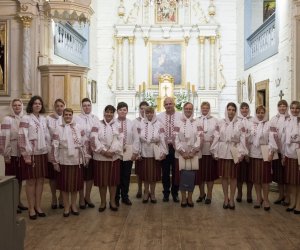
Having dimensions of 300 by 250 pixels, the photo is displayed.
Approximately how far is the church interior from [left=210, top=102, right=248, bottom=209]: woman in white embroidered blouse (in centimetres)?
44

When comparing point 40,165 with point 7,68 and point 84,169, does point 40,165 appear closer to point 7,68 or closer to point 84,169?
point 84,169

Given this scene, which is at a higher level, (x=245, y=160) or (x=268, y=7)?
(x=268, y=7)

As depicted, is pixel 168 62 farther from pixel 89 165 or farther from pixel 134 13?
pixel 89 165

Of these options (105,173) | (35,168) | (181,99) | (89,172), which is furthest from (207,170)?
(181,99)

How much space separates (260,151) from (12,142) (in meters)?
3.66

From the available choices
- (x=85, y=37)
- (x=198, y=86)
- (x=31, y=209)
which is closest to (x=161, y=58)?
(x=198, y=86)

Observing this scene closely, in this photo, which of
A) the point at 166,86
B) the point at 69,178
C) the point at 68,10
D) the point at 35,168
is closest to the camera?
the point at 35,168

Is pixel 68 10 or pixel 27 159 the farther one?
pixel 68 10

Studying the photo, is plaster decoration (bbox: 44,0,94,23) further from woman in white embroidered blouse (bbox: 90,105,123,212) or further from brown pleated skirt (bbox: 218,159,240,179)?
brown pleated skirt (bbox: 218,159,240,179)

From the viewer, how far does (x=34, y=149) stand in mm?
6895

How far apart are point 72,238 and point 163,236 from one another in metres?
1.05

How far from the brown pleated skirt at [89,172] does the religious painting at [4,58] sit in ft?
11.7

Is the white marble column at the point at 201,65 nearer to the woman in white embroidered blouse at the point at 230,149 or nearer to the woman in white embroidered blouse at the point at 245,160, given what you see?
the woman in white embroidered blouse at the point at 245,160

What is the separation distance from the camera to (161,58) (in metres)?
19.2
